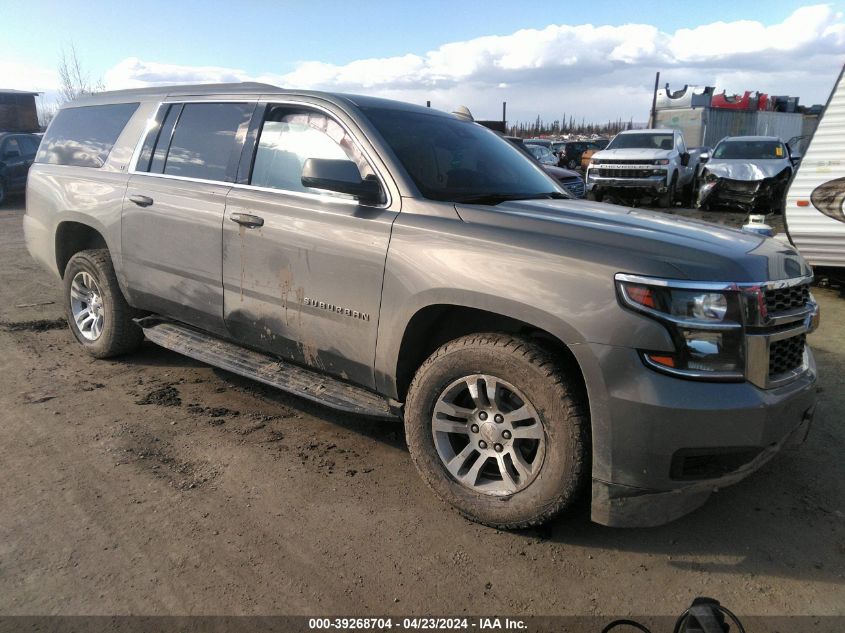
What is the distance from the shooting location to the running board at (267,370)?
330 centimetres

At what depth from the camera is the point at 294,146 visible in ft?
12.0

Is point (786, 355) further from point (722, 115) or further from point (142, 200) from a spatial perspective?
point (722, 115)

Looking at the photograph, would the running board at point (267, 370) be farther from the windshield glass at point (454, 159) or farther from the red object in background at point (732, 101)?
the red object in background at point (732, 101)

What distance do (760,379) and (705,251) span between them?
550 mm

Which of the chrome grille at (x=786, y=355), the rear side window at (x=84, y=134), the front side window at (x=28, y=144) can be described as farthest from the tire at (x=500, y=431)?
the front side window at (x=28, y=144)

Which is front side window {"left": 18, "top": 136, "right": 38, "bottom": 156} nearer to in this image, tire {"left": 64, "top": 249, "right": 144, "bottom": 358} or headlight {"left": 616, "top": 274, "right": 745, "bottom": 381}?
tire {"left": 64, "top": 249, "right": 144, "bottom": 358}

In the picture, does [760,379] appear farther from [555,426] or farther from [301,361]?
[301,361]

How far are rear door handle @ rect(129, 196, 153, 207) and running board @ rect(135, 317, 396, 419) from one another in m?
0.84

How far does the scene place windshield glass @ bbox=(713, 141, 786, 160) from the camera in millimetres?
14039

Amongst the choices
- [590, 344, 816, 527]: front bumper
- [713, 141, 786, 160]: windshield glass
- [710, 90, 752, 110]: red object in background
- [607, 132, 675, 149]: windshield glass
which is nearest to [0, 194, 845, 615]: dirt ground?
[590, 344, 816, 527]: front bumper

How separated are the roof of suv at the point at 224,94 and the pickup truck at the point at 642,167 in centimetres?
1152

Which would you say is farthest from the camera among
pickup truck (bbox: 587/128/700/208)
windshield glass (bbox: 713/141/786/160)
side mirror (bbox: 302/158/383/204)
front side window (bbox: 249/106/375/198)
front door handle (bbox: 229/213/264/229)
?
pickup truck (bbox: 587/128/700/208)

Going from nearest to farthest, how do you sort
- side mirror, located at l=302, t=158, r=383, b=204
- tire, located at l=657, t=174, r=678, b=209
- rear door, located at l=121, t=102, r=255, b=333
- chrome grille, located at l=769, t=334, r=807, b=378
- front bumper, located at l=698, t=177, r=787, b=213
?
chrome grille, located at l=769, t=334, r=807, b=378 < side mirror, located at l=302, t=158, r=383, b=204 < rear door, located at l=121, t=102, r=255, b=333 < front bumper, located at l=698, t=177, r=787, b=213 < tire, located at l=657, t=174, r=678, b=209

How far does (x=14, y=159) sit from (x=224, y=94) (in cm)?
1616
